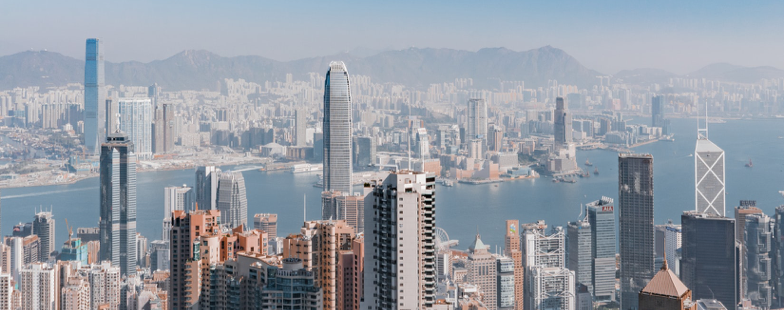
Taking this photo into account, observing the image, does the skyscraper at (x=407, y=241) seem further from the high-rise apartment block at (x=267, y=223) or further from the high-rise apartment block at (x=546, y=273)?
the high-rise apartment block at (x=267, y=223)

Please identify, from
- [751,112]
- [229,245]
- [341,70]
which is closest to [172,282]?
[229,245]

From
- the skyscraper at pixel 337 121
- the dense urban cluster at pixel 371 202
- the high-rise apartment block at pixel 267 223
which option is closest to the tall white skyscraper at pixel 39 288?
→ the dense urban cluster at pixel 371 202

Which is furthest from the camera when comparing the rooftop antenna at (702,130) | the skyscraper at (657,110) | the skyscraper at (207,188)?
the skyscraper at (657,110)

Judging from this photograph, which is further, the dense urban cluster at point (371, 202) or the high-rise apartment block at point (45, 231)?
the high-rise apartment block at point (45, 231)

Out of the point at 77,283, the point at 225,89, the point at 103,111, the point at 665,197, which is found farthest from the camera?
the point at 225,89

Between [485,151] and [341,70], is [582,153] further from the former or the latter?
[341,70]

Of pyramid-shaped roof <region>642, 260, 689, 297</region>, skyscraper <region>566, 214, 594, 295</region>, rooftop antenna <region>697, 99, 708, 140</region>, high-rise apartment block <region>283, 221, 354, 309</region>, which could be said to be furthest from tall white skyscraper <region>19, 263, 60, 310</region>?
rooftop antenna <region>697, 99, 708, 140</region>
